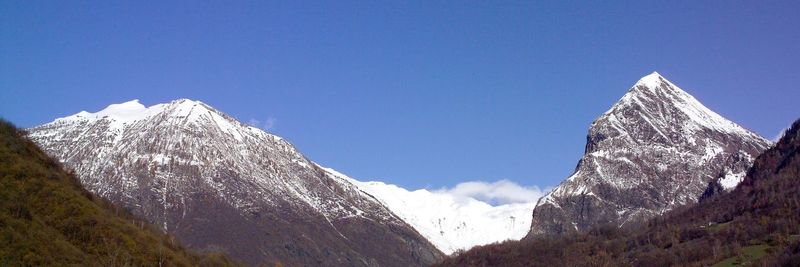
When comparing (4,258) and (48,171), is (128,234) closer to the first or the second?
(48,171)

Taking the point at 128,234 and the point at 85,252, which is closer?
the point at 85,252

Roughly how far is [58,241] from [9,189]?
18683 millimetres

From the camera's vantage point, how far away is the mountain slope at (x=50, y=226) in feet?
494

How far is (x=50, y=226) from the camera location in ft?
558

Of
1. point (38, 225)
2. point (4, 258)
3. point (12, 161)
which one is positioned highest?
point (12, 161)

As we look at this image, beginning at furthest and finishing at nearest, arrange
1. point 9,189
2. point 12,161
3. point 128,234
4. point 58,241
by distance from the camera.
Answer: point 128,234
point 12,161
point 9,189
point 58,241

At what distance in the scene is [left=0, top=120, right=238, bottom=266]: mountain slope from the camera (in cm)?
15050

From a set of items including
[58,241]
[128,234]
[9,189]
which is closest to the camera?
[58,241]

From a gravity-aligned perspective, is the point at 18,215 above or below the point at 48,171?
below

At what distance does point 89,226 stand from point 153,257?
17.4 metres

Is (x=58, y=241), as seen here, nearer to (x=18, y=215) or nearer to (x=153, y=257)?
(x=18, y=215)

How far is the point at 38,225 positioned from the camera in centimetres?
16212

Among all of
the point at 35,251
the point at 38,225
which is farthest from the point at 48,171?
the point at 35,251

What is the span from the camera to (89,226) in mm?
181000
